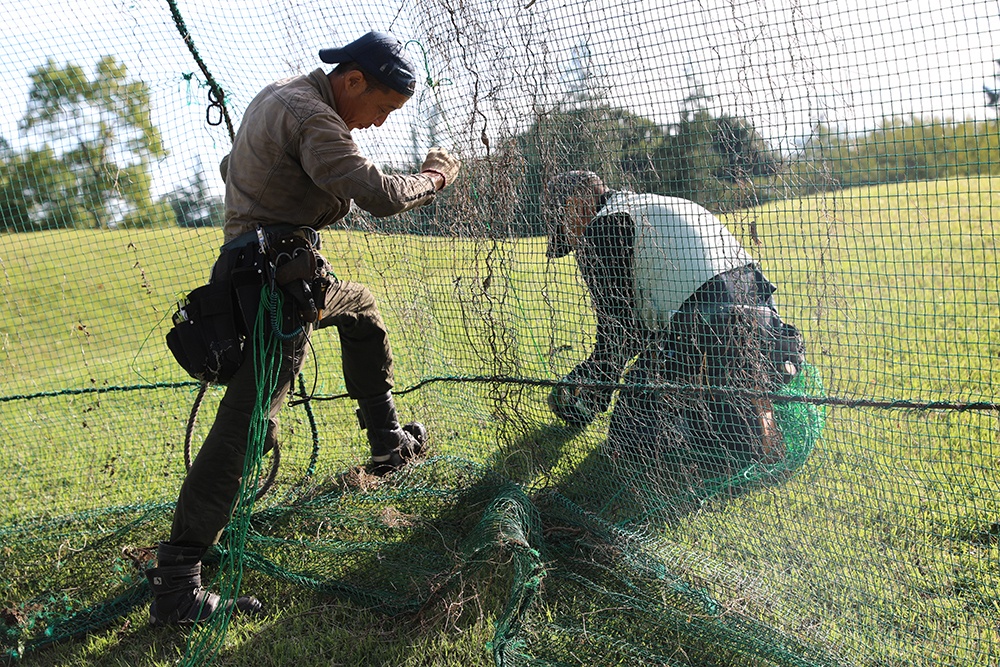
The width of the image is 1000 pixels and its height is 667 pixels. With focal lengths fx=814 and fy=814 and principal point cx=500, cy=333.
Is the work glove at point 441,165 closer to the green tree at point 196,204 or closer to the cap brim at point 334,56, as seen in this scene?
the cap brim at point 334,56

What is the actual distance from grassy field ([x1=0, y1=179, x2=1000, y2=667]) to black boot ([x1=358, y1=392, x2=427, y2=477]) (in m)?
0.19

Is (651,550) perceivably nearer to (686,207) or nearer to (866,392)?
(866,392)

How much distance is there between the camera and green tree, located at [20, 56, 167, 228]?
13.4 feet

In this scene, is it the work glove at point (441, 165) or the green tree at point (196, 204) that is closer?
the work glove at point (441, 165)

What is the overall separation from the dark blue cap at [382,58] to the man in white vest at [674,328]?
78cm

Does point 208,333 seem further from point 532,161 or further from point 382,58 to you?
point 532,161

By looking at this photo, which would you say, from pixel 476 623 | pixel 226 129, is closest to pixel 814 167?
pixel 476 623

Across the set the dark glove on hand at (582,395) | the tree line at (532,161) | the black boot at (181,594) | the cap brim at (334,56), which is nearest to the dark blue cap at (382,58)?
the cap brim at (334,56)

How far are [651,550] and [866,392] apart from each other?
1025 millimetres

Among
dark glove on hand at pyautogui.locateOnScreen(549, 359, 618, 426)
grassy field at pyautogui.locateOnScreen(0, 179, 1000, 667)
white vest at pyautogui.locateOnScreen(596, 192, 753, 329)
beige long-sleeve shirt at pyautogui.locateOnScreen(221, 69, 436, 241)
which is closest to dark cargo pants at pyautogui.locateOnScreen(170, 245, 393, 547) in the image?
beige long-sleeve shirt at pyautogui.locateOnScreen(221, 69, 436, 241)

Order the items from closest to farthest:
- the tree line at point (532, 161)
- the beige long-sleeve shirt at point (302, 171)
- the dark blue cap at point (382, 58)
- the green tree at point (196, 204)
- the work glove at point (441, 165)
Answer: the tree line at point (532, 161)
the beige long-sleeve shirt at point (302, 171)
the dark blue cap at point (382, 58)
the work glove at point (441, 165)
the green tree at point (196, 204)

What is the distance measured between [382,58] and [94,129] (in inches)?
78.3

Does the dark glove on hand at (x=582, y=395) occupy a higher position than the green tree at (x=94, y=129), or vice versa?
the green tree at (x=94, y=129)

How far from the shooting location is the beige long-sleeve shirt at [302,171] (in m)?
2.91
